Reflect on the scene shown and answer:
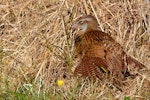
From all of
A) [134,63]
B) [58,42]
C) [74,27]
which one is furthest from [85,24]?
[134,63]

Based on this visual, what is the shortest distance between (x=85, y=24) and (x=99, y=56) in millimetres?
613

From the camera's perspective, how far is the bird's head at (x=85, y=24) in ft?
16.7

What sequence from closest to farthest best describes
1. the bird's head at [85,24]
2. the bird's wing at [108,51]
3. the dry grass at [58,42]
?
the dry grass at [58,42] < the bird's wing at [108,51] < the bird's head at [85,24]

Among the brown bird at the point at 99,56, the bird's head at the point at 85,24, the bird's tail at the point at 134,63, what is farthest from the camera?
the bird's head at the point at 85,24

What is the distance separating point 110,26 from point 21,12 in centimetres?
103

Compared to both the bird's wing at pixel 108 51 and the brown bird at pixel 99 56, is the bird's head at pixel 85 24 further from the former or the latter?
the bird's wing at pixel 108 51

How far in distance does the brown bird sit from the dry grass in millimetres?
100

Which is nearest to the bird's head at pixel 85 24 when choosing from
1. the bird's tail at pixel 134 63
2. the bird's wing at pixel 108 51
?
the bird's wing at pixel 108 51

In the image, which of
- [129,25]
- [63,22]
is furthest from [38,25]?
[129,25]

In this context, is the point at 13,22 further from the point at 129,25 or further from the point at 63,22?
the point at 129,25

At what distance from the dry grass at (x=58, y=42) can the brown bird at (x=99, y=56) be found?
0.33 feet

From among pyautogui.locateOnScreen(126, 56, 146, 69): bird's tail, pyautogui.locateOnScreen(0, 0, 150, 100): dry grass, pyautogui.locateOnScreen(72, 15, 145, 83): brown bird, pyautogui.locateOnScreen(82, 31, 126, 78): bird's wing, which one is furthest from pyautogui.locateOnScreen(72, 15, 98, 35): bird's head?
pyautogui.locateOnScreen(126, 56, 146, 69): bird's tail

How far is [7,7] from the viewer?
5.55m

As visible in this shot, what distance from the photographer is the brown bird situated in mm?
4477
